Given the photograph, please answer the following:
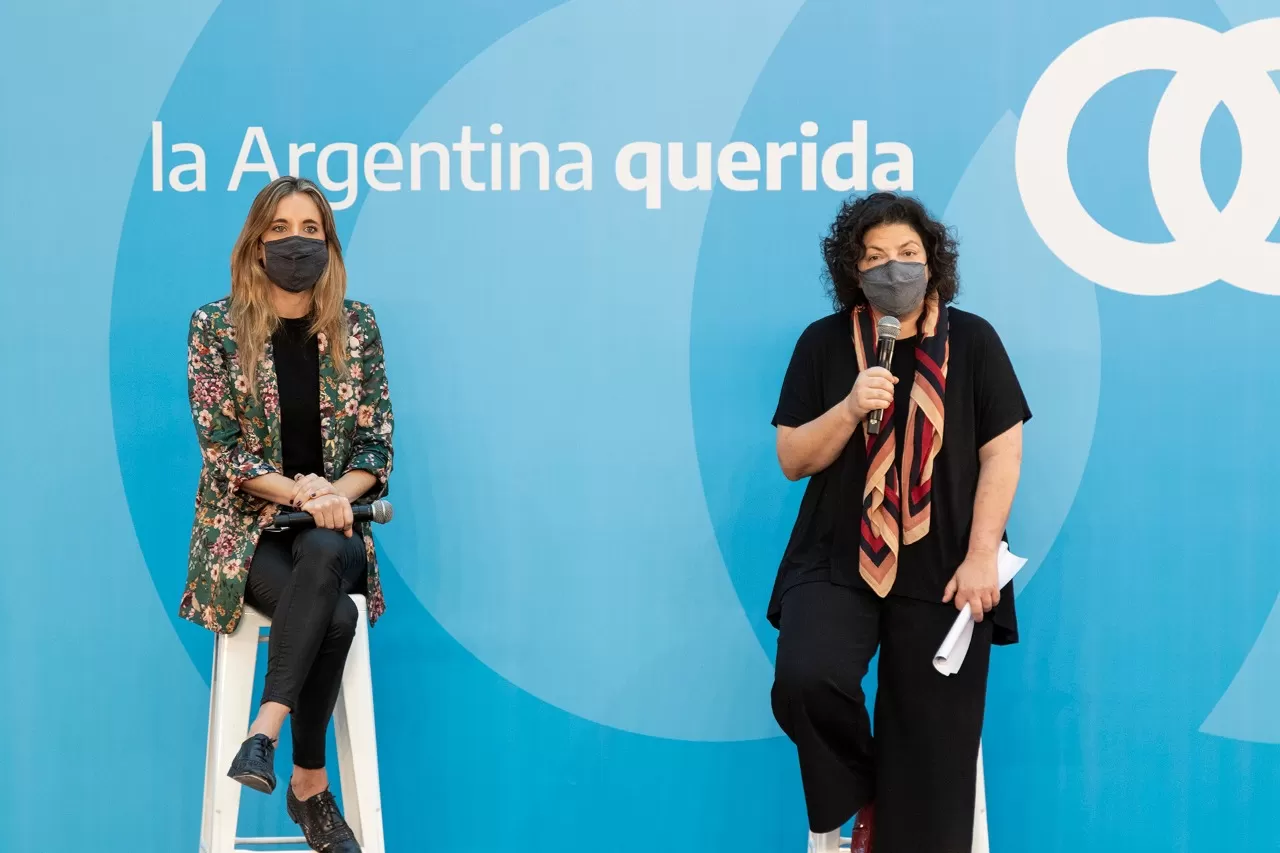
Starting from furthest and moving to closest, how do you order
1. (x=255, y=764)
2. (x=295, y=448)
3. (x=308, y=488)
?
(x=295, y=448)
(x=308, y=488)
(x=255, y=764)

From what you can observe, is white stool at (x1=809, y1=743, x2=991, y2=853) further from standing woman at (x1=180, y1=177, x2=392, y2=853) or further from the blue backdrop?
standing woman at (x1=180, y1=177, x2=392, y2=853)

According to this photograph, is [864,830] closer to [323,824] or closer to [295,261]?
[323,824]

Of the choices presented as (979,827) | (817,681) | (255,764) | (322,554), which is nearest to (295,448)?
(322,554)

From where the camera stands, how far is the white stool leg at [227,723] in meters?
2.93

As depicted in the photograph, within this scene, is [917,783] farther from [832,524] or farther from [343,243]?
[343,243]

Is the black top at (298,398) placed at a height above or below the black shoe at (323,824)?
above

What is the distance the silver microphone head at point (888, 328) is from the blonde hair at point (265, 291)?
1230mm

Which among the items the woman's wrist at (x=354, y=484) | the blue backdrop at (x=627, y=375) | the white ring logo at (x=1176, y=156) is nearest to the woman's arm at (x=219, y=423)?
the woman's wrist at (x=354, y=484)

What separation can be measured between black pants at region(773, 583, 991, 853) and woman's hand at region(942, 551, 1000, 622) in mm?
50

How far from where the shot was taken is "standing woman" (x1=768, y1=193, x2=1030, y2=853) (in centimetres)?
286

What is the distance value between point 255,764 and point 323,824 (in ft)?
1.25

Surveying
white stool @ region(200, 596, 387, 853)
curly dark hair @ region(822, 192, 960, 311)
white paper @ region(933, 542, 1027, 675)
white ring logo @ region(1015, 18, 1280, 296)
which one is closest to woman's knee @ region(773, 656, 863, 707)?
white paper @ region(933, 542, 1027, 675)

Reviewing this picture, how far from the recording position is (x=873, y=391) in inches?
108

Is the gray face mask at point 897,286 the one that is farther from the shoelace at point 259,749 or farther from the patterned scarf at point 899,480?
the shoelace at point 259,749
